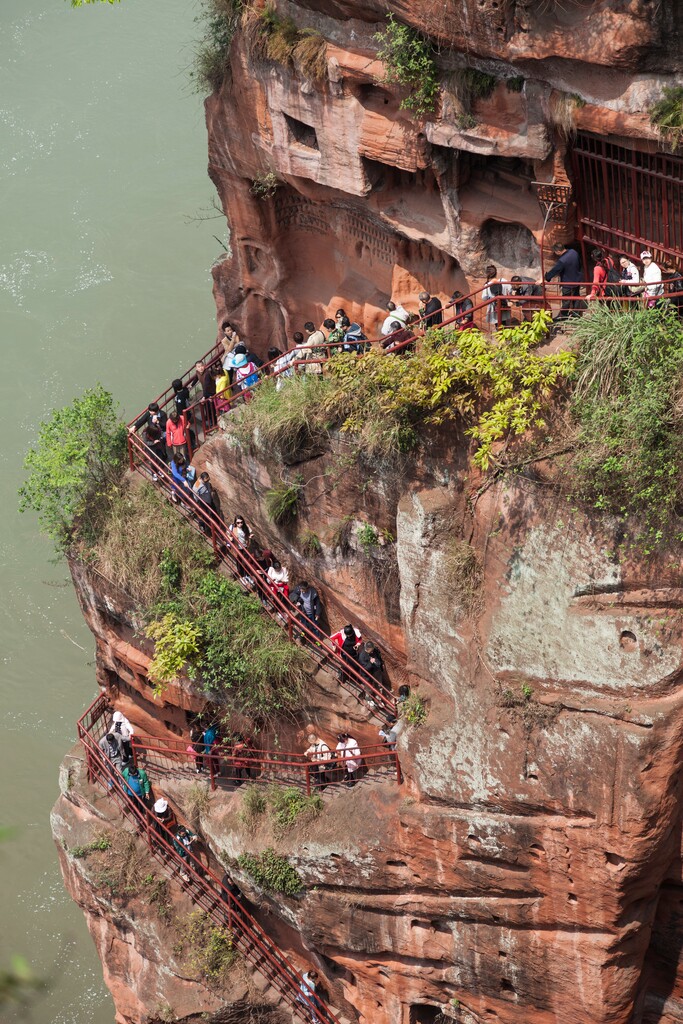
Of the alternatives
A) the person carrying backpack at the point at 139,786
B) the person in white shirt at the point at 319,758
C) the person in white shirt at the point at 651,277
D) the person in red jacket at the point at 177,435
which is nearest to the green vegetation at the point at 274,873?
the person in white shirt at the point at 319,758

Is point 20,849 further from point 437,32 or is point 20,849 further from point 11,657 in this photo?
point 437,32

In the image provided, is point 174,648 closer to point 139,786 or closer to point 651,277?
point 139,786

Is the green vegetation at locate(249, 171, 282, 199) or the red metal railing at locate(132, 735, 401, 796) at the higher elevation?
the green vegetation at locate(249, 171, 282, 199)

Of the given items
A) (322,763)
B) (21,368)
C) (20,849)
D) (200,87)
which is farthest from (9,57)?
(322,763)

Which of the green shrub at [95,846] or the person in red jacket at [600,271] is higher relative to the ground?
the person in red jacket at [600,271]

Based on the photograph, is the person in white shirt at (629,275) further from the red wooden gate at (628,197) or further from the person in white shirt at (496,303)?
the person in white shirt at (496,303)

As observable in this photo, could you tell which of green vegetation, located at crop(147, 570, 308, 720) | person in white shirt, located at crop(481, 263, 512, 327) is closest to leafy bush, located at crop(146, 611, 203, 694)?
green vegetation, located at crop(147, 570, 308, 720)

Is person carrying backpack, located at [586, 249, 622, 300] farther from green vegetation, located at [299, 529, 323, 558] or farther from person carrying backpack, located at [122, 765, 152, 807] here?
person carrying backpack, located at [122, 765, 152, 807]

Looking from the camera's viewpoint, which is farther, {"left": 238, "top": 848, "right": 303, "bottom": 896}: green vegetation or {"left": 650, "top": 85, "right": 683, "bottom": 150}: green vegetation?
{"left": 238, "top": 848, "right": 303, "bottom": 896}: green vegetation
